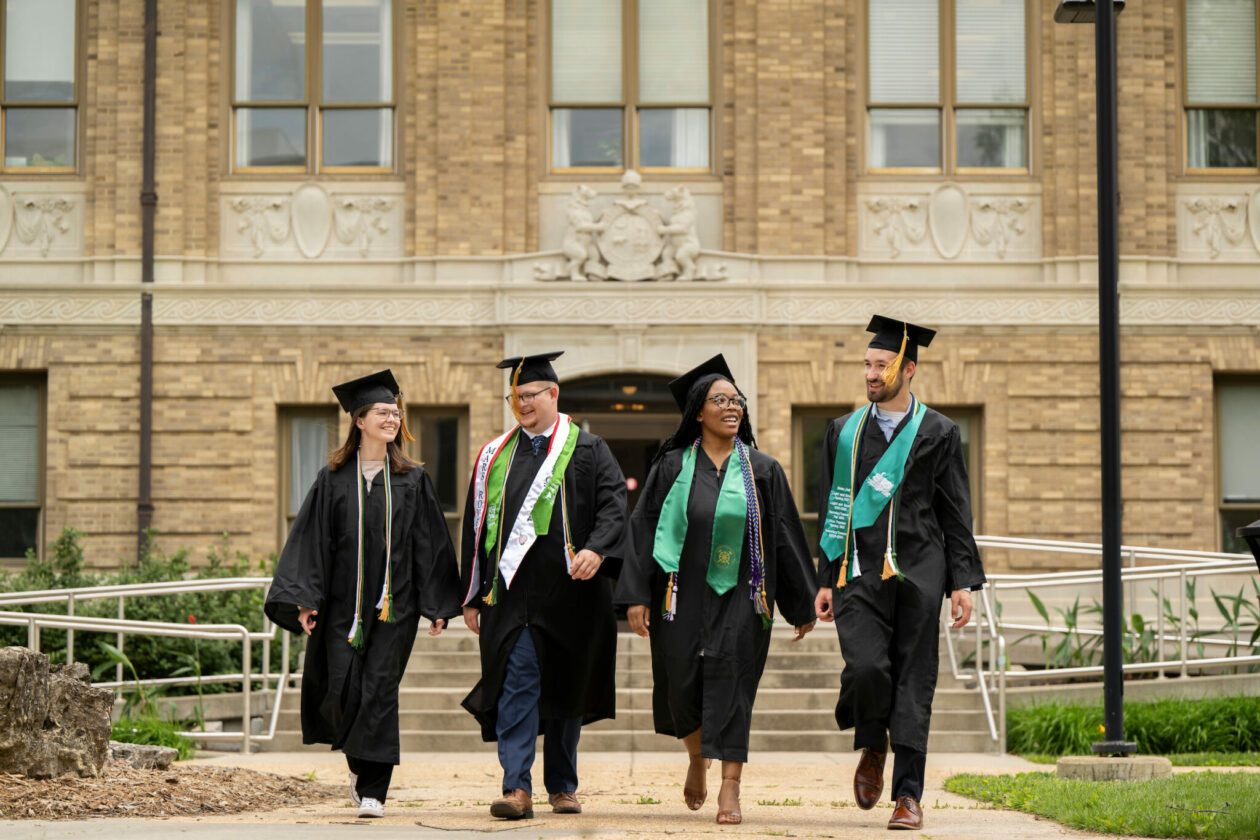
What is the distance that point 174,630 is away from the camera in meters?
12.8

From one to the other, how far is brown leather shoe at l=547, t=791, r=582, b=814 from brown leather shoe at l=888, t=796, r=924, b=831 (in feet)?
5.13

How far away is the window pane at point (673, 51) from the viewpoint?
18469 millimetres

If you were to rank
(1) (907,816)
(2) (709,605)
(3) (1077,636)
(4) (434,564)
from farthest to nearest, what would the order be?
(3) (1077,636), (4) (434,564), (2) (709,605), (1) (907,816)

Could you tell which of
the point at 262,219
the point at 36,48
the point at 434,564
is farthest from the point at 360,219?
the point at 434,564

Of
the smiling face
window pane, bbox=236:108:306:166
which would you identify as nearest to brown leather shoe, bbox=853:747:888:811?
the smiling face

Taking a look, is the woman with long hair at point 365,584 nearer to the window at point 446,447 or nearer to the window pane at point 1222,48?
the window at point 446,447

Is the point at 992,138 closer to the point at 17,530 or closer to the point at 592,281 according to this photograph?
the point at 592,281

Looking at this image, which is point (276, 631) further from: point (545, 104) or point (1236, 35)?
point (1236, 35)

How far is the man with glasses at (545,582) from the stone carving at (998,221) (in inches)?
421

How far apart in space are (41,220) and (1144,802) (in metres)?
14.1

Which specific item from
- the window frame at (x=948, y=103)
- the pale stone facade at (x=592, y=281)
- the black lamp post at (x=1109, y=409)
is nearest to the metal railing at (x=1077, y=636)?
the pale stone facade at (x=592, y=281)

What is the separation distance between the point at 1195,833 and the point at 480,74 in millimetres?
12882

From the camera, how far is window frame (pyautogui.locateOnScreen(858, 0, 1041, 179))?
18.4m

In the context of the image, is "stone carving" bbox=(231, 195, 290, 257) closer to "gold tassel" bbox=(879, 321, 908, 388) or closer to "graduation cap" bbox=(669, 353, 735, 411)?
"graduation cap" bbox=(669, 353, 735, 411)
